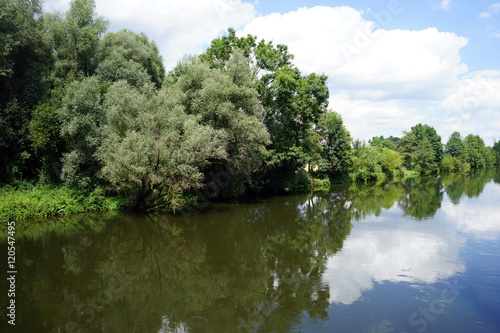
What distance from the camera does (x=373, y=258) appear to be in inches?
535

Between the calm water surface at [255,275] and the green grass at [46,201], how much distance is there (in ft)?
3.90

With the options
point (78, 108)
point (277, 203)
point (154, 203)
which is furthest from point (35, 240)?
point (277, 203)

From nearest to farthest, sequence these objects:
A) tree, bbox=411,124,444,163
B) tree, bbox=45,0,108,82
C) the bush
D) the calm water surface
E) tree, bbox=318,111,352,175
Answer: the calm water surface < tree, bbox=45,0,108,82 < tree, bbox=318,111,352,175 < the bush < tree, bbox=411,124,444,163

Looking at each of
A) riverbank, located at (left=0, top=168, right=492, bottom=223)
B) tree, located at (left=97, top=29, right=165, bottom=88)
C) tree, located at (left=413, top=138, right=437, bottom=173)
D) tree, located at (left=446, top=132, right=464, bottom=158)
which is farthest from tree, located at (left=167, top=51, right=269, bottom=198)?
tree, located at (left=446, top=132, right=464, bottom=158)

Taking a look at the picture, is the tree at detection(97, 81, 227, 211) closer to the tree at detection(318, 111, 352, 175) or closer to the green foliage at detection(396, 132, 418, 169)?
the tree at detection(318, 111, 352, 175)

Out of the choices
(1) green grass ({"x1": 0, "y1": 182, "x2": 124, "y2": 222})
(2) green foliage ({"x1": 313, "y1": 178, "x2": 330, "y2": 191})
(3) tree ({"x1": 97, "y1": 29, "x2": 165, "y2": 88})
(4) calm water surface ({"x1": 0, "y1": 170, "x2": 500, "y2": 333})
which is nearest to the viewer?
(4) calm water surface ({"x1": 0, "y1": 170, "x2": 500, "y2": 333})

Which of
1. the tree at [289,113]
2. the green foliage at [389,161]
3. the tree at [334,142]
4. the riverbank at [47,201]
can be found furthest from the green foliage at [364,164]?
the riverbank at [47,201]

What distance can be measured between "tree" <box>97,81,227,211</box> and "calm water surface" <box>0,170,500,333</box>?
2707mm

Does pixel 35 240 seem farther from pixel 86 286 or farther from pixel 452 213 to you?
pixel 452 213

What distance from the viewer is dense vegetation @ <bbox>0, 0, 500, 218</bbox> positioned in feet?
67.6

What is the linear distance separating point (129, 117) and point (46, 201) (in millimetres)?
7911

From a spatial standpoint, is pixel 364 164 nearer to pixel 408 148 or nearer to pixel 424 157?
pixel 424 157

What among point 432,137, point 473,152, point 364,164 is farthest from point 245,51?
point 473,152

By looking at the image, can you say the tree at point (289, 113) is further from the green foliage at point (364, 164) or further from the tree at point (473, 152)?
the tree at point (473, 152)
